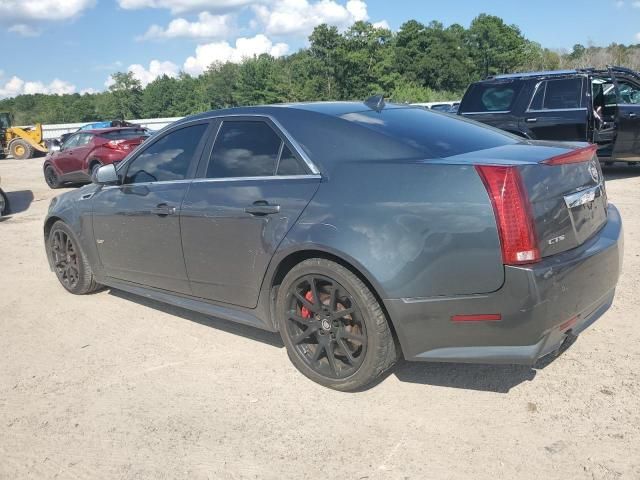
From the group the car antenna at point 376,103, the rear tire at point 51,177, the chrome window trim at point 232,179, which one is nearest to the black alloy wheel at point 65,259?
the chrome window trim at point 232,179

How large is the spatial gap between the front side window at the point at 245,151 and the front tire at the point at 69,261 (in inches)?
81.0

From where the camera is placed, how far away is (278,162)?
12.0 feet

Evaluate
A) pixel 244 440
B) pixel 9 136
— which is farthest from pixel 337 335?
pixel 9 136

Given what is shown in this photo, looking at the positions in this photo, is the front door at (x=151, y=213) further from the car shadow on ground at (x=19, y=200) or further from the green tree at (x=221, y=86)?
the green tree at (x=221, y=86)

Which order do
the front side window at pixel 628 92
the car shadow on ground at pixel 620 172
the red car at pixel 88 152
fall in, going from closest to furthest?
the front side window at pixel 628 92
the car shadow on ground at pixel 620 172
the red car at pixel 88 152

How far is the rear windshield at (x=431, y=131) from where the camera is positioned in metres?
3.29

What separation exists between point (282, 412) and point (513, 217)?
1640 mm

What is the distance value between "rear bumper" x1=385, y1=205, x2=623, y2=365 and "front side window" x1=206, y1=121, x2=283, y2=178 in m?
1.29

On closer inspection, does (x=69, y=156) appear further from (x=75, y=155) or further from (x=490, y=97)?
(x=490, y=97)

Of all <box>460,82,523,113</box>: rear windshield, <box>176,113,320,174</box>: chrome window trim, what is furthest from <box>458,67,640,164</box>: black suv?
<box>176,113,320,174</box>: chrome window trim

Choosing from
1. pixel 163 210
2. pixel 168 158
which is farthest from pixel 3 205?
pixel 163 210

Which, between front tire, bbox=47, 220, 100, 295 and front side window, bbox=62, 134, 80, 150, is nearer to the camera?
front tire, bbox=47, 220, 100, 295

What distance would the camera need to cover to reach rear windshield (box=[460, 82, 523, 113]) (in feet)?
34.4

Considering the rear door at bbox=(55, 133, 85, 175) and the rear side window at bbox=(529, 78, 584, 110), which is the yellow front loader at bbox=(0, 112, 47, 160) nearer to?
the rear door at bbox=(55, 133, 85, 175)
